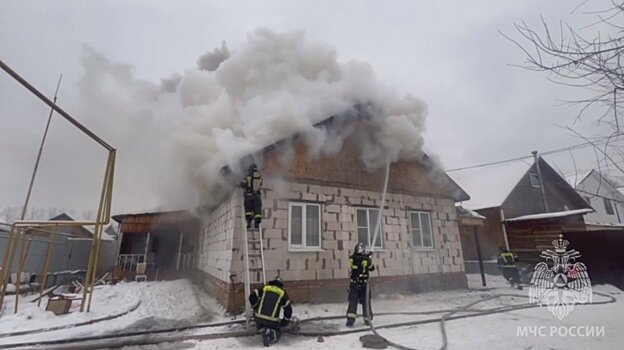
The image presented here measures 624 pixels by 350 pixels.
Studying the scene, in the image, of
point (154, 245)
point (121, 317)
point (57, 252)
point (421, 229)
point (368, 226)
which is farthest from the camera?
point (154, 245)

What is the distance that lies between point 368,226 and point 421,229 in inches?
91.0

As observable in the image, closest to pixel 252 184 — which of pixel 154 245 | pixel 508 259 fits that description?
pixel 508 259

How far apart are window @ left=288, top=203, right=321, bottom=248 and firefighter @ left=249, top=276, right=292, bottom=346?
272cm

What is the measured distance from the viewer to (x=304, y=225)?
7918 millimetres

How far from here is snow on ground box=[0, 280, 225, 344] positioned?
213 inches

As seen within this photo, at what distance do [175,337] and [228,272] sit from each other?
2.14 m

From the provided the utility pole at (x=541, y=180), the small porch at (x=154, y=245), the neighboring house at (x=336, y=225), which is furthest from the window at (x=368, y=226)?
the utility pole at (x=541, y=180)

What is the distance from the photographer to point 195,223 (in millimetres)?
14992

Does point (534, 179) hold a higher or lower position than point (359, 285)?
higher

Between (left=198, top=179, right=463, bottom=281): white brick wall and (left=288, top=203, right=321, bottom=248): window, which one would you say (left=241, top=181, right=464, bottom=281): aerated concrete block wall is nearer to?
(left=198, top=179, right=463, bottom=281): white brick wall

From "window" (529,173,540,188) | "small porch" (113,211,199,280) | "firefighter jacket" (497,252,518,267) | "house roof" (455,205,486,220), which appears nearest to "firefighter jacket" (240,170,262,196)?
"small porch" (113,211,199,280)

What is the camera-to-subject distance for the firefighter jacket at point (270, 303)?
465cm

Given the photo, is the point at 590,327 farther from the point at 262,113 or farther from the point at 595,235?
the point at 262,113

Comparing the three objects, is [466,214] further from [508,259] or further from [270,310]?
[270,310]
